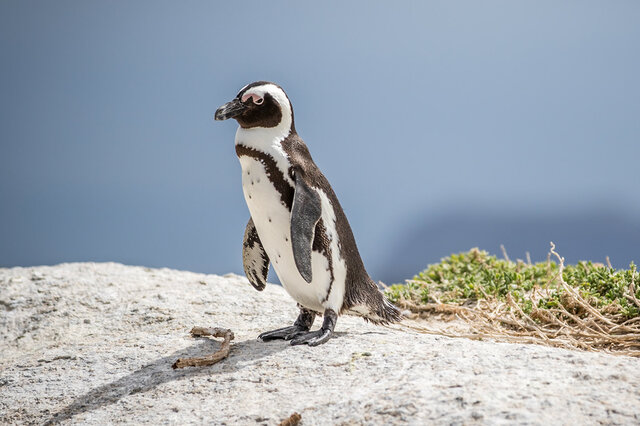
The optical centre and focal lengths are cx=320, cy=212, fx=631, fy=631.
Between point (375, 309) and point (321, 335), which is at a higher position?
point (375, 309)

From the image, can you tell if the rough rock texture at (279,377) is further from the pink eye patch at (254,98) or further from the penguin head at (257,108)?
the pink eye patch at (254,98)

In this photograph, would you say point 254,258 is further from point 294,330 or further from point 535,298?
Result: point 535,298

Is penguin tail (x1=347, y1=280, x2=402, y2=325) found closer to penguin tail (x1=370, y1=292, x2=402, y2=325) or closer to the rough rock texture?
penguin tail (x1=370, y1=292, x2=402, y2=325)

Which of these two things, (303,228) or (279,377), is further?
(303,228)

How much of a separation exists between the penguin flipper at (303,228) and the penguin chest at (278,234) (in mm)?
152

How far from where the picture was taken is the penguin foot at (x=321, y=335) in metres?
3.40

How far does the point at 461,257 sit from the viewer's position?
6531 millimetres

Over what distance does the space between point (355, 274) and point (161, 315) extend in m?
1.86

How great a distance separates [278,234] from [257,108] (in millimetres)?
688

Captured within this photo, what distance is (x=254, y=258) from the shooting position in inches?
157

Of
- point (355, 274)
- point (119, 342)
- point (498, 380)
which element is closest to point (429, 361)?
point (498, 380)

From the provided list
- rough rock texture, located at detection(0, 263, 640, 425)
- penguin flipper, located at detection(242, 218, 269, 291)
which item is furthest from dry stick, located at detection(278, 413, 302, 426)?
penguin flipper, located at detection(242, 218, 269, 291)

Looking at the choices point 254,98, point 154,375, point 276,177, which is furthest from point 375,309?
point 254,98

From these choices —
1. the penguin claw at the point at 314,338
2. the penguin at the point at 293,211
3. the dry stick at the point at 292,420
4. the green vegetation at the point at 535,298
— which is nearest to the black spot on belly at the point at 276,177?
the penguin at the point at 293,211
